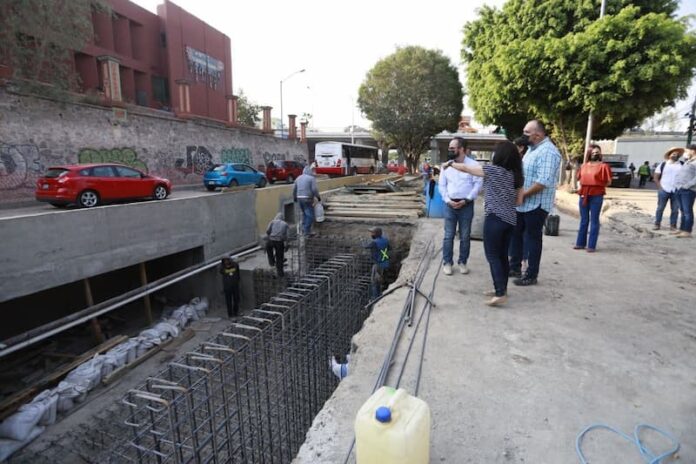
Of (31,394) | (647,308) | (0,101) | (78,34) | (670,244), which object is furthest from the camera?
(78,34)

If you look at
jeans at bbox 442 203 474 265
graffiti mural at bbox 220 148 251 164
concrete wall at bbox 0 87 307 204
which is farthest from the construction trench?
graffiti mural at bbox 220 148 251 164

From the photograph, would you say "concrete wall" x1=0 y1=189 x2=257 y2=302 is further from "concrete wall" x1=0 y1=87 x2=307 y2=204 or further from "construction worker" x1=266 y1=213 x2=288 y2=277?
"concrete wall" x1=0 y1=87 x2=307 y2=204

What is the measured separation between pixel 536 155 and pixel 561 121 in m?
14.1

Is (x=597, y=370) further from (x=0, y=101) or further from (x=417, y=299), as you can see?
(x=0, y=101)

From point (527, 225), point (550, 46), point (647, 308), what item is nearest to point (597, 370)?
point (647, 308)

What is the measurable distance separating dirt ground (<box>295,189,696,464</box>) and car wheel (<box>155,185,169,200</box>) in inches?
413

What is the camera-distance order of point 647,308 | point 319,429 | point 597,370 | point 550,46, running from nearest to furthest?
point 319,429
point 597,370
point 647,308
point 550,46

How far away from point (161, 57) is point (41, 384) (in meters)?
25.4

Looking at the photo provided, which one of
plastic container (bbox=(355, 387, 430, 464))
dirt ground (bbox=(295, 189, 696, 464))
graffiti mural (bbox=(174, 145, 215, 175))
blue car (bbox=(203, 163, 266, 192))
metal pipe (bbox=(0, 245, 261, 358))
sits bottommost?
metal pipe (bbox=(0, 245, 261, 358))

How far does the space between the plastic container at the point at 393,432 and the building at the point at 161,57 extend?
69.2ft

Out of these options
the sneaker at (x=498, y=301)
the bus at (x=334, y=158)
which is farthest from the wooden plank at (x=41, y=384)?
the bus at (x=334, y=158)

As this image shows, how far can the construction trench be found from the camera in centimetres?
270

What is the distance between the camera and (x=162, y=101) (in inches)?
1054

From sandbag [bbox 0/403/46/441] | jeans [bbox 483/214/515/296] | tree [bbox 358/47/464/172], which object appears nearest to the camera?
jeans [bbox 483/214/515/296]
